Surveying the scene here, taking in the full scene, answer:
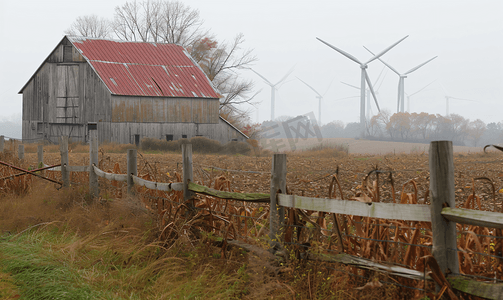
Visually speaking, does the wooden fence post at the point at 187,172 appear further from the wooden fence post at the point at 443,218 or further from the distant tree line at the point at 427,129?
the distant tree line at the point at 427,129

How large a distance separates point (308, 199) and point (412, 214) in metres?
0.96

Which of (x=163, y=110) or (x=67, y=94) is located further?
(x=163, y=110)

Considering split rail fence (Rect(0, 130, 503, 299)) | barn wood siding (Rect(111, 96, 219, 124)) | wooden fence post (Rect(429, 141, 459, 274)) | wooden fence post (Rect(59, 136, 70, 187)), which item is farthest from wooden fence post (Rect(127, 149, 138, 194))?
barn wood siding (Rect(111, 96, 219, 124))

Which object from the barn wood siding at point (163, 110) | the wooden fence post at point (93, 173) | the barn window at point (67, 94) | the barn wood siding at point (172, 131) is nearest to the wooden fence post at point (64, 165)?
the wooden fence post at point (93, 173)

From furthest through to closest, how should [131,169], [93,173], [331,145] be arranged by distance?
[331,145], [93,173], [131,169]

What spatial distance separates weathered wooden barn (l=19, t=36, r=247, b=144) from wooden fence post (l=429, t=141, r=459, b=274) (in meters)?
29.6

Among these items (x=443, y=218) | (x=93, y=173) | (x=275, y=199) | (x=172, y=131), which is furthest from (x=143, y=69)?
(x=443, y=218)

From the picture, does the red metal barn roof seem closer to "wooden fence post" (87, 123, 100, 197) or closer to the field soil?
the field soil

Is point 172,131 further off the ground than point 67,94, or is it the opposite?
point 67,94

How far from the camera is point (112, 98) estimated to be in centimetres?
3036

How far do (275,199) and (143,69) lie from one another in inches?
1205

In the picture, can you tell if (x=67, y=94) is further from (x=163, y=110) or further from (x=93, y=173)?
(x=93, y=173)

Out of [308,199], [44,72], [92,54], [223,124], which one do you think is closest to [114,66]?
[92,54]

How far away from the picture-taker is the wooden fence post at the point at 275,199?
420 centimetres
